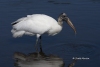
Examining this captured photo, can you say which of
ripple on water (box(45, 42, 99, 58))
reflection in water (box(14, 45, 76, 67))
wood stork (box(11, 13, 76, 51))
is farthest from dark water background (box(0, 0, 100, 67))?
wood stork (box(11, 13, 76, 51))

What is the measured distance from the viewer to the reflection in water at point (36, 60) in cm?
838

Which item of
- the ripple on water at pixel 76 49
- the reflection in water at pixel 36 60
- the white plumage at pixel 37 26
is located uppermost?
the white plumage at pixel 37 26

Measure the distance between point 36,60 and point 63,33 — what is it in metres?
1.92

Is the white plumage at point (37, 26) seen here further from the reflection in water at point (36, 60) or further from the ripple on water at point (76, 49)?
the reflection in water at point (36, 60)

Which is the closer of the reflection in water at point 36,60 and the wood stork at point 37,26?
the reflection in water at point 36,60

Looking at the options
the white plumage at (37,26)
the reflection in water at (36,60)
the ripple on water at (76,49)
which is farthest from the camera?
the white plumage at (37,26)

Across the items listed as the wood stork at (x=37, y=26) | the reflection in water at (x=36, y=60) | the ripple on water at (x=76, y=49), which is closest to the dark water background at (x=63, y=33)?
the ripple on water at (x=76, y=49)

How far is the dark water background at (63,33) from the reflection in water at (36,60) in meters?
0.14

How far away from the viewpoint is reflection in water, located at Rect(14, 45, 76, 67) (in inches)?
330

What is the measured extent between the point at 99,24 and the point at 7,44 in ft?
10.4

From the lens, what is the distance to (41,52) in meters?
9.31

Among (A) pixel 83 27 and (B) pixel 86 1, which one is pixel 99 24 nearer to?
(A) pixel 83 27

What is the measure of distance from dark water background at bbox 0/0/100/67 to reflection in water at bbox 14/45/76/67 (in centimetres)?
14

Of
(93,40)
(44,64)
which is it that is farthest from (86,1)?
(44,64)
